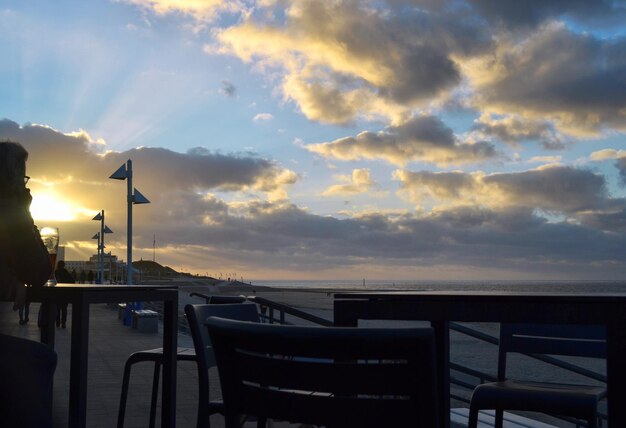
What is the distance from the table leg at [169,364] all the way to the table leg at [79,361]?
61 centimetres

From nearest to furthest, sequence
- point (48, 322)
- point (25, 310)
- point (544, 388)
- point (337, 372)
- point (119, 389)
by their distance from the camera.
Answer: point (337, 372), point (544, 388), point (48, 322), point (119, 389), point (25, 310)

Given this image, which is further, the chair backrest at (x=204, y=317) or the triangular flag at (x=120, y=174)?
the triangular flag at (x=120, y=174)

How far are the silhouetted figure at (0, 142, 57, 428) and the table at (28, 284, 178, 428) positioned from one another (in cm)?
17

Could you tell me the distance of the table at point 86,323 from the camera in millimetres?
2254

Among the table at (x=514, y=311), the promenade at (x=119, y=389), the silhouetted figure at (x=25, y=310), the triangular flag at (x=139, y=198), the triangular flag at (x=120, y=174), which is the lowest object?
the promenade at (x=119, y=389)

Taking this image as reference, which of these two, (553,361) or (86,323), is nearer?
(86,323)

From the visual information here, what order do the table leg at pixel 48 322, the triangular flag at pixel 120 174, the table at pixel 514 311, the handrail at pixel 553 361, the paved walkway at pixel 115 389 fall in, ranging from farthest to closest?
the triangular flag at pixel 120 174 < the paved walkway at pixel 115 389 < the handrail at pixel 553 361 < the table leg at pixel 48 322 < the table at pixel 514 311

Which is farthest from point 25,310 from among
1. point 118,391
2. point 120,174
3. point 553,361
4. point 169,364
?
point 553,361

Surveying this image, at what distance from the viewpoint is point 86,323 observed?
228cm

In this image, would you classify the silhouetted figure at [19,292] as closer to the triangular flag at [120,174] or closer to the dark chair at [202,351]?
the dark chair at [202,351]

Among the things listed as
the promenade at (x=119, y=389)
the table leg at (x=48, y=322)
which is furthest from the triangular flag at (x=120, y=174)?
the table leg at (x=48, y=322)

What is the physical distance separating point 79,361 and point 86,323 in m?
0.13

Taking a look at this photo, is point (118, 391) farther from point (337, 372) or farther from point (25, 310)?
point (25, 310)

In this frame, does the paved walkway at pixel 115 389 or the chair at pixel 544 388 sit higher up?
the chair at pixel 544 388
